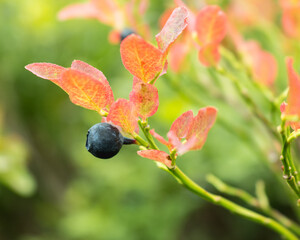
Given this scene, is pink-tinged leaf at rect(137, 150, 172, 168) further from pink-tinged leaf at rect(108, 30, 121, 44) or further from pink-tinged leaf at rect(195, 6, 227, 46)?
pink-tinged leaf at rect(108, 30, 121, 44)

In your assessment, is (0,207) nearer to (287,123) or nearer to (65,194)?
(65,194)

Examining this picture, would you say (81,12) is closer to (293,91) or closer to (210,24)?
(210,24)

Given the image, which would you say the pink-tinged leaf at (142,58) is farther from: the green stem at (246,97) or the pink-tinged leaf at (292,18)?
the pink-tinged leaf at (292,18)

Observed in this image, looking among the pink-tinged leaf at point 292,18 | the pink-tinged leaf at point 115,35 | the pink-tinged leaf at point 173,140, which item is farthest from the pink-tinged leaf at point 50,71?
the pink-tinged leaf at point 292,18

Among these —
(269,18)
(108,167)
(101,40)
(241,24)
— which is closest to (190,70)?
(241,24)

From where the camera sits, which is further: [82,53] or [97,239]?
[82,53]

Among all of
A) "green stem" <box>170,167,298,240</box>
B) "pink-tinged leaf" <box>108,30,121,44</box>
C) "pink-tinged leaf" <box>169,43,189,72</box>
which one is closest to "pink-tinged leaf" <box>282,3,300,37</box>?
"pink-tinged leaf" <box>169,43,189,72</box>
